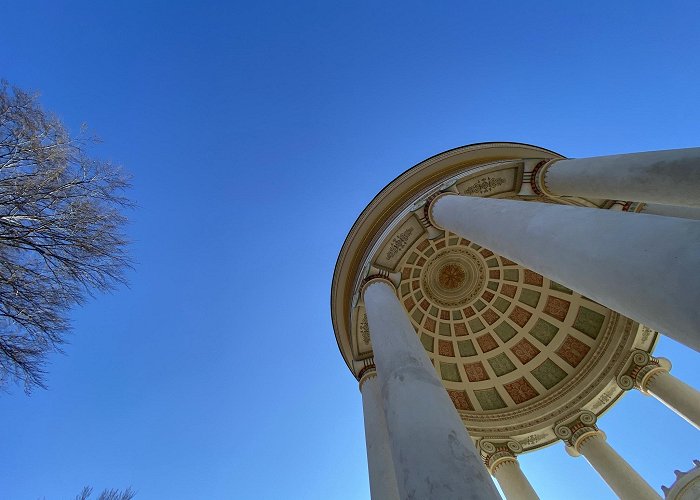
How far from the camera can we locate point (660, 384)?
17.9 meters

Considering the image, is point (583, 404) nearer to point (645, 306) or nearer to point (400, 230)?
point (400, 230)

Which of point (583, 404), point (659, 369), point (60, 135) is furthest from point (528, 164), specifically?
point (60, 135)

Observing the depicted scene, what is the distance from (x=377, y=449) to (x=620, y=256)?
30.4 feet

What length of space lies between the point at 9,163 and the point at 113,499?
14.4m

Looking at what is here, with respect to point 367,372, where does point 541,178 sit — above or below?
above

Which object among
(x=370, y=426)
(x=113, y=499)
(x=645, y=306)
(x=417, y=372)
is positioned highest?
(x=113, y=499)

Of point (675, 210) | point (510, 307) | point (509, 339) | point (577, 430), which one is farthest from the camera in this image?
point (509, 339)

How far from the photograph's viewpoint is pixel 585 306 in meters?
22.0

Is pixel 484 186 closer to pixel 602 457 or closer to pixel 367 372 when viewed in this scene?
pixel 367 372

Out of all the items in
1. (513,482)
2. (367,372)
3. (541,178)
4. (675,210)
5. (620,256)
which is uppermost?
(541,178)

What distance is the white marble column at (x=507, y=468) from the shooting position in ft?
57.2

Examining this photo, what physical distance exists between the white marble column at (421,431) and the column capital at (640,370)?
16.1 m

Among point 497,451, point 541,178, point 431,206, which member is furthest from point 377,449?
point 497,451

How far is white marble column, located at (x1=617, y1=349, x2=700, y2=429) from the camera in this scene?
16281 mm
